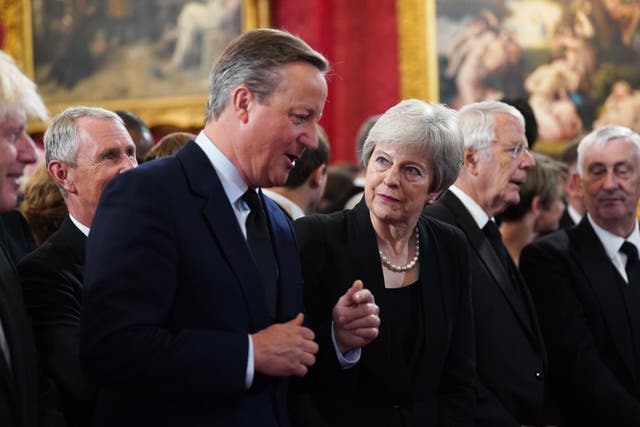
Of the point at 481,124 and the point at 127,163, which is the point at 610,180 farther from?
the point at 127,163

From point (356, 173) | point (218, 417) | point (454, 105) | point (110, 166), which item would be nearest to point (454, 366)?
point (218, 417)

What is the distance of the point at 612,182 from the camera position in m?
4.91

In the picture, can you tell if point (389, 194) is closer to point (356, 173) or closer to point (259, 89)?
point (259, 89)

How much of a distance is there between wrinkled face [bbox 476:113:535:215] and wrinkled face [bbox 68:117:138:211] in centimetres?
167

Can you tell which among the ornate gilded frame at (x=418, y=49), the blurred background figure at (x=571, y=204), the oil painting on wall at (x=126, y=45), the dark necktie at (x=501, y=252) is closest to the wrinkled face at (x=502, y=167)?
the dark necktie at (x=501, y=252)

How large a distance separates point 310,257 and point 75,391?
37.0 inches

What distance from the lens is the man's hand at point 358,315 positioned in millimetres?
2926

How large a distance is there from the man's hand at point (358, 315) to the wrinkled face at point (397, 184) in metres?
0.61

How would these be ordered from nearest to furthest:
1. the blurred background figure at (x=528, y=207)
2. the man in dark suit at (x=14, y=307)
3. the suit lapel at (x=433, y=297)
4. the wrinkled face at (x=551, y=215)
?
the man in dark suit at (x=14, y=307) → the suit lapel at (x=433, y=297) → the blurred background figure at (x=528, y=207) → the wrinkled face at (x=551, y=215)

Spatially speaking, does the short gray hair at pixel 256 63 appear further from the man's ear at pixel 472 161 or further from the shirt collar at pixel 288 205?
the shirt collar at pixel 288 205

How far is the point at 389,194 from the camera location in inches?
137

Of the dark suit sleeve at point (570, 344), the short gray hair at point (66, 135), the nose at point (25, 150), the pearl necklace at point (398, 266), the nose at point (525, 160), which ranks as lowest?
the dark suit sleeve at point (570, 344)

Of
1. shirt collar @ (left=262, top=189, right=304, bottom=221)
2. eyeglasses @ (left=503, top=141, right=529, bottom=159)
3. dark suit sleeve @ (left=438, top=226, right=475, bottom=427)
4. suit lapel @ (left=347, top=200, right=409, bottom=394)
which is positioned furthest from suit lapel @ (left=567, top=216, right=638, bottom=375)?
suit lapel @ (left=347, top=200, right=409, bottom=394)

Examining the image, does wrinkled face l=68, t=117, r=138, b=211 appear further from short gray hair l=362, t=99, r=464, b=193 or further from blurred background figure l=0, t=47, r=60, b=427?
short gray hair l=362, t=99, r=464, b=193
